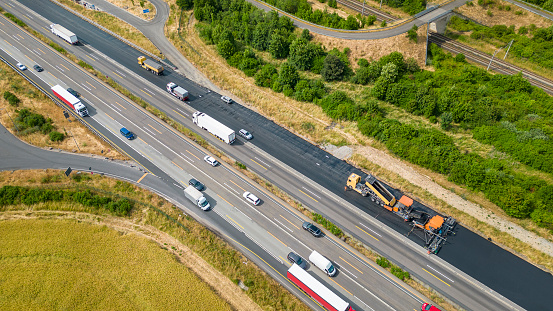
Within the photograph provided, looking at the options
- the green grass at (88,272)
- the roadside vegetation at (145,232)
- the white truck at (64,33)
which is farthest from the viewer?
the white truck at (64,33)

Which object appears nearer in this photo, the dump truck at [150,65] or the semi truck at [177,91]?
the semi truck at [177,91]

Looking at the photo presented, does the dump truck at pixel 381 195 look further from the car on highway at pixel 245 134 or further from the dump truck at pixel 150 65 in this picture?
the dump truck at pixel 150 65

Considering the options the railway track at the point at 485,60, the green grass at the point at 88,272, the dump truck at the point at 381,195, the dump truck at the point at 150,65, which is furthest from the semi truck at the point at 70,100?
the railway track at the point at 485,60

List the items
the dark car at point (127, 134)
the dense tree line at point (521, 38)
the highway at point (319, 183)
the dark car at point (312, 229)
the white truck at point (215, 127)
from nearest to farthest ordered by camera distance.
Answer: the highway at point (319, 183)
the dark car at point (312, 229)
the white truck at point (215, 127)
the dark car at point (127, 134)
the dense tree line at point (521, 38)

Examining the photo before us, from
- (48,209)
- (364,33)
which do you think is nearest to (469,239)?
(364,33)

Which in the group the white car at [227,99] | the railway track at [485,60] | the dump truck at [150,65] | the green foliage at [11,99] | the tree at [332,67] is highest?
the railway track at [485,60]

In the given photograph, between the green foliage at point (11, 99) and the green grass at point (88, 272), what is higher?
the green foliage at point (11, 99)

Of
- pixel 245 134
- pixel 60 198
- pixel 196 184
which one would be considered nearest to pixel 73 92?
pixel 60 198
